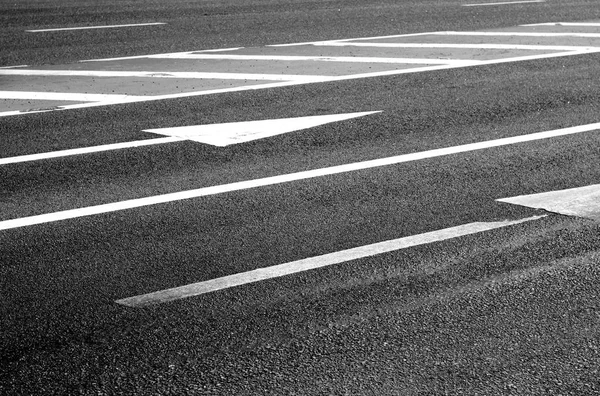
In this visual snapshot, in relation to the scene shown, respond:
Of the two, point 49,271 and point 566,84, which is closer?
point 49,271

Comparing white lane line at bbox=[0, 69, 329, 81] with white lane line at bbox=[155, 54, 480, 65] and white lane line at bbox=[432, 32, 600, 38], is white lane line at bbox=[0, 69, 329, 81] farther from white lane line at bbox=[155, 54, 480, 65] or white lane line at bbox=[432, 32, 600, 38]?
white lane line at bbox=[432, 32, 600, 38]

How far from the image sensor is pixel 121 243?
566 centimetres

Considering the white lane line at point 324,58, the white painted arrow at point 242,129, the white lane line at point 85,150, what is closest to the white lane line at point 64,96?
the white painted arrow at point 242,129

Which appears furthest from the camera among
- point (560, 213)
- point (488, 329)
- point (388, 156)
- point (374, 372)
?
point (388, 156)

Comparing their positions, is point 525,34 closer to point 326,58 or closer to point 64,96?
point 326,58

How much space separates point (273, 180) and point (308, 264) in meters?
1.74

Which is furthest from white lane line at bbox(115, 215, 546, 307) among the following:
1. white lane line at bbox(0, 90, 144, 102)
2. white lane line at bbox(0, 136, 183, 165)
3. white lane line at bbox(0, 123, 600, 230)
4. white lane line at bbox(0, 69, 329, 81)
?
white lane line at bbox(0, 69, 329, 81)

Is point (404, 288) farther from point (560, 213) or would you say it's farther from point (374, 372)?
point (560, 213)

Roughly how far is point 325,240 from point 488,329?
1.43 meters

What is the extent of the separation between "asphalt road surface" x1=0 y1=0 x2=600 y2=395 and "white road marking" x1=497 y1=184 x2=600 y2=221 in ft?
0.08

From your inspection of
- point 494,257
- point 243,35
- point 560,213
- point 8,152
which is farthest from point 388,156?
point 243,35

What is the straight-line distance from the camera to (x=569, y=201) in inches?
248

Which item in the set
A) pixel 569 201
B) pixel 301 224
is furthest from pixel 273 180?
pixel 569 201

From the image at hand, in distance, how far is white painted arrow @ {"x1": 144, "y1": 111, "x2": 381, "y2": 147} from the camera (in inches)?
321
